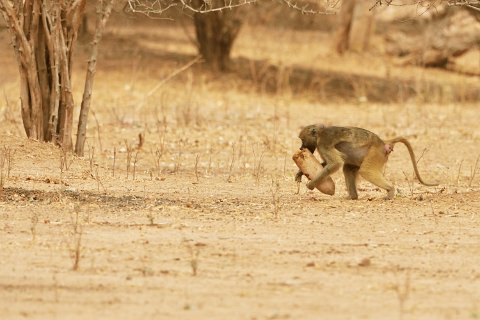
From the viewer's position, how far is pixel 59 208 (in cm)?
901

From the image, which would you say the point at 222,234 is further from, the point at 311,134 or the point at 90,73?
the point at 90,73

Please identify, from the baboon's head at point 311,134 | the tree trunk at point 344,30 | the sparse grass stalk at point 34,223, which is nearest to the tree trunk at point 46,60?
the baboon's head at point 311,134

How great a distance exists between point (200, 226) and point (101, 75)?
40.5 ft

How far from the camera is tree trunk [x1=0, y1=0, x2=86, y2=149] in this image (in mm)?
11664

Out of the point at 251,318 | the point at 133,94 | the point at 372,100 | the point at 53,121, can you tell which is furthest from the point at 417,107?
the point at 251,318

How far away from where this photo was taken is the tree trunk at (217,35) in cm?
2066

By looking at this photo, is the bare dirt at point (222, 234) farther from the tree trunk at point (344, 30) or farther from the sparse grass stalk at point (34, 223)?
the tree trunk at point (344, 30)

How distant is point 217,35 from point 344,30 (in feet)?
19.3

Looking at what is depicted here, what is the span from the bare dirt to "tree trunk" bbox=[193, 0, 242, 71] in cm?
515

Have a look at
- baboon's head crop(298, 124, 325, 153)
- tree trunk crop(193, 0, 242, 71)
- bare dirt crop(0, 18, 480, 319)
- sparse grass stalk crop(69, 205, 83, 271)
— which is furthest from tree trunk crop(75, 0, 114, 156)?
tree trunk crop(193, 0, 242, 71)

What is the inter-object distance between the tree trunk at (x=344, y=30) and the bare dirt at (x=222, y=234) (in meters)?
10.1

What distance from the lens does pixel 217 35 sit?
20.8 meters

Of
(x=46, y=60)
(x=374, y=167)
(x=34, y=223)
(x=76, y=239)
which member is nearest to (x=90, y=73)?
(x=46, y=60)

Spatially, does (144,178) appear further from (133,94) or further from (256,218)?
(133,94)
